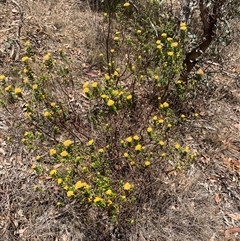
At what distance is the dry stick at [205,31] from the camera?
318 cm

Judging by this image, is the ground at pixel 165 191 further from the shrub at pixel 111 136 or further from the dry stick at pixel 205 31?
the dry stick at pixel 205 31

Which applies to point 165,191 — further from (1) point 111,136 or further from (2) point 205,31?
(2) point 205,31

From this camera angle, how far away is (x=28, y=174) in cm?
295

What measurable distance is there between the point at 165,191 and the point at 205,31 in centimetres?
169

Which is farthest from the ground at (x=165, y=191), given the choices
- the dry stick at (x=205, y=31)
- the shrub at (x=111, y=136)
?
the dry stick at (x=205, y=31)

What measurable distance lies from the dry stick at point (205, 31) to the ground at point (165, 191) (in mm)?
493

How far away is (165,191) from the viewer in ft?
9.45

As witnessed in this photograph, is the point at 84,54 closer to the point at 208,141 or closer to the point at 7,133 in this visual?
the point at 7,133

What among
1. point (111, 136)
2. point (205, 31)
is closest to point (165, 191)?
point (111, 136)

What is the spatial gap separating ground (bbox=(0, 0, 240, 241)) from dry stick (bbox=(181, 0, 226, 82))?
49cm

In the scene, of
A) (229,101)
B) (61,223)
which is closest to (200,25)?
(229,101)

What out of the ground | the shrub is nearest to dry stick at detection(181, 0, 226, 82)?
the shrub

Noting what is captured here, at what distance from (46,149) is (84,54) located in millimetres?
1551

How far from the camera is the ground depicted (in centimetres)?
269
